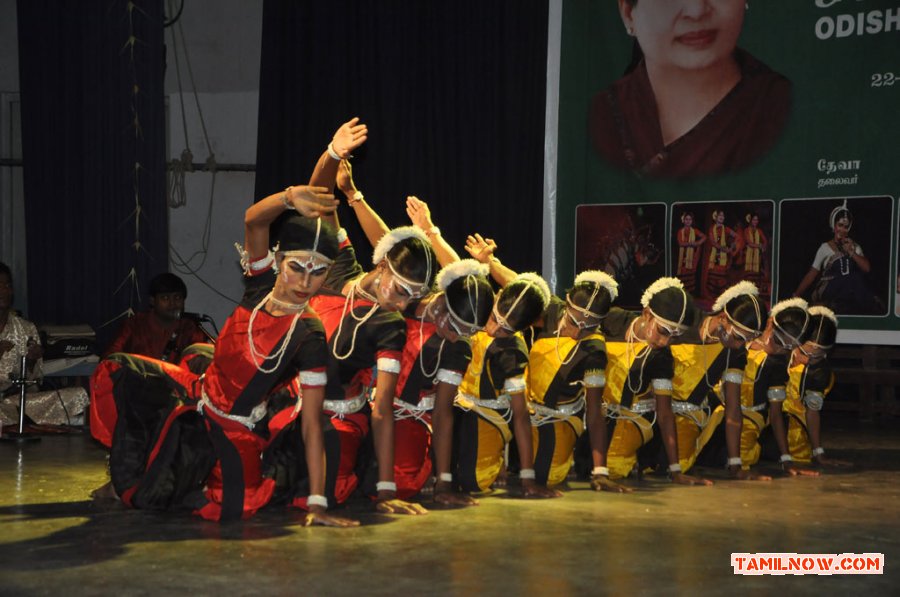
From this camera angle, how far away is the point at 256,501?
4309 mm

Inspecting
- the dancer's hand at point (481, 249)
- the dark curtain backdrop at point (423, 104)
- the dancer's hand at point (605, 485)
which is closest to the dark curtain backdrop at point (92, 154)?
the dark curtain backdrop at point (423, 104)

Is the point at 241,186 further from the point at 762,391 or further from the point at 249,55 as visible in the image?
the point at 762,391

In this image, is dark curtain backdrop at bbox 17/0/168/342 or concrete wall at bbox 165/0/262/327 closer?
dark curtain backdrop at bbox 17/0/168/342

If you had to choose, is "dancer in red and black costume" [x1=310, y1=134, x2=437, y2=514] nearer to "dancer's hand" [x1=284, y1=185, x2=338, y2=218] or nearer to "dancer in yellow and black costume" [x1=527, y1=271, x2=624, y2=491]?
"dancer's hand" [x1=284, y1=185, x2=338, y2=218]

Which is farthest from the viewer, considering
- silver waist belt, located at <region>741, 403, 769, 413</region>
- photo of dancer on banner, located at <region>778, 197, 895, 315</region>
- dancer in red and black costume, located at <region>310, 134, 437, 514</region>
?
photo of dancer on banner, located at <region>778, 197, 895, 315</region>

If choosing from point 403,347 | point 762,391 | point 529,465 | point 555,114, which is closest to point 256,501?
point 403,347

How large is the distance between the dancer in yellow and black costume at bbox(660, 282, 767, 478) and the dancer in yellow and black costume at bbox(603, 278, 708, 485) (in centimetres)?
23

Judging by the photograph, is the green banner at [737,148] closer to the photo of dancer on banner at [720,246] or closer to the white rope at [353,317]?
the photo of dancer on banner at [720,246]

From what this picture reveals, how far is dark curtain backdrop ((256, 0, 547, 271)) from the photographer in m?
8.91

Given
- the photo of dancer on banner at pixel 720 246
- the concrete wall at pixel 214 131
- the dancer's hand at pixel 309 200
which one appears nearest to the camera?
the dancer's hand at pixel 309 200

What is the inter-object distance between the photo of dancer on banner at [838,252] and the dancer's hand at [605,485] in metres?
3.48

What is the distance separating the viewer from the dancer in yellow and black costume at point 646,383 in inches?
216

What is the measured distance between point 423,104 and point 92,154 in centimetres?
282

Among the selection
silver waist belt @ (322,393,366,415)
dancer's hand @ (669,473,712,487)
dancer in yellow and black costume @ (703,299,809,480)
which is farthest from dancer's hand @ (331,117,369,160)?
dancer in yellow and black costume @ (703,299,809,480)
